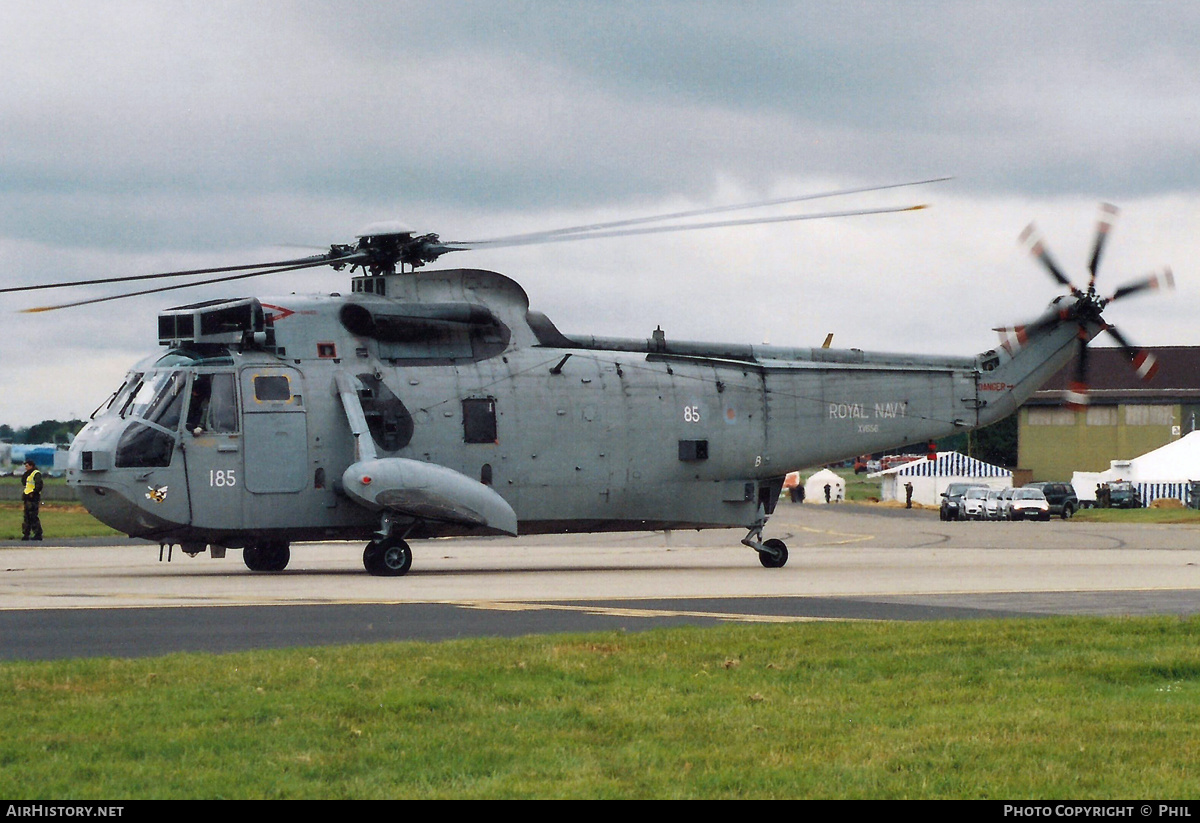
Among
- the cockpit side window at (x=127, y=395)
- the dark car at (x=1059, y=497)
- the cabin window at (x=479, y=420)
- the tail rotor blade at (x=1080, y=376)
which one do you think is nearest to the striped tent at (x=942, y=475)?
the dark car at (x=1059, y=497)

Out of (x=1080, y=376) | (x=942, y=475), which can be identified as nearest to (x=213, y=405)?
(x=1080, y=376)

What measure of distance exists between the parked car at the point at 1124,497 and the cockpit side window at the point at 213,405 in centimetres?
6492

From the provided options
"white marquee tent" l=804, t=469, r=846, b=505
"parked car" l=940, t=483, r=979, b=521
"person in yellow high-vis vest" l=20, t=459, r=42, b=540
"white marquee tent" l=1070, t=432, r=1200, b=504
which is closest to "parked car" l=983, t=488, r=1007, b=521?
"parked car" l=940, t=483, r=979, b=521

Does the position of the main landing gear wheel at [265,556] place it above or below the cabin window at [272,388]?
below

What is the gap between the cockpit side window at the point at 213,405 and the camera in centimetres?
2416

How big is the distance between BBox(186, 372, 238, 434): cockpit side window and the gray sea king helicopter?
4 cm

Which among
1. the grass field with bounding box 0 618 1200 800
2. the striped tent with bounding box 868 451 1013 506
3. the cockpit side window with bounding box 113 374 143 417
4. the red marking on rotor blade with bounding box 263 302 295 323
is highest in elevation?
the red marking on rotor blade with bounding box 263 302 295 323

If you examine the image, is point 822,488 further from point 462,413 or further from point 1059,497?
point 462,413

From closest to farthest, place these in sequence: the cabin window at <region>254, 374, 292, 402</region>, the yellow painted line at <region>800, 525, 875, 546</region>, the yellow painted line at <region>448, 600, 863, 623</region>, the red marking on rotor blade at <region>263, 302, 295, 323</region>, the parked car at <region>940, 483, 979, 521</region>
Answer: the yellow painted line at <region>448, 600, 863, 623</region> < the cabin window at <region>254, 374, 292, 402</region> < the red marking on rotor blade at <region>263, 302, 295, 323</region> < the yellow painted line at <region>800, 525, 875, 546</region> < the parked car at <region>940, 483, 979, 521</region>

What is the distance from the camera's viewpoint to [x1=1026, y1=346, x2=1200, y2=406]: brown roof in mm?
114375

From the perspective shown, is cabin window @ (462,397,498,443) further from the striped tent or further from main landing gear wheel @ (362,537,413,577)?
the striped tent

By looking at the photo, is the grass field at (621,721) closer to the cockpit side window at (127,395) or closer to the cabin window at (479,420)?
the cockpit side window at (127,395)

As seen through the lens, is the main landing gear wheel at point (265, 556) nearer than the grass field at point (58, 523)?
Yes
